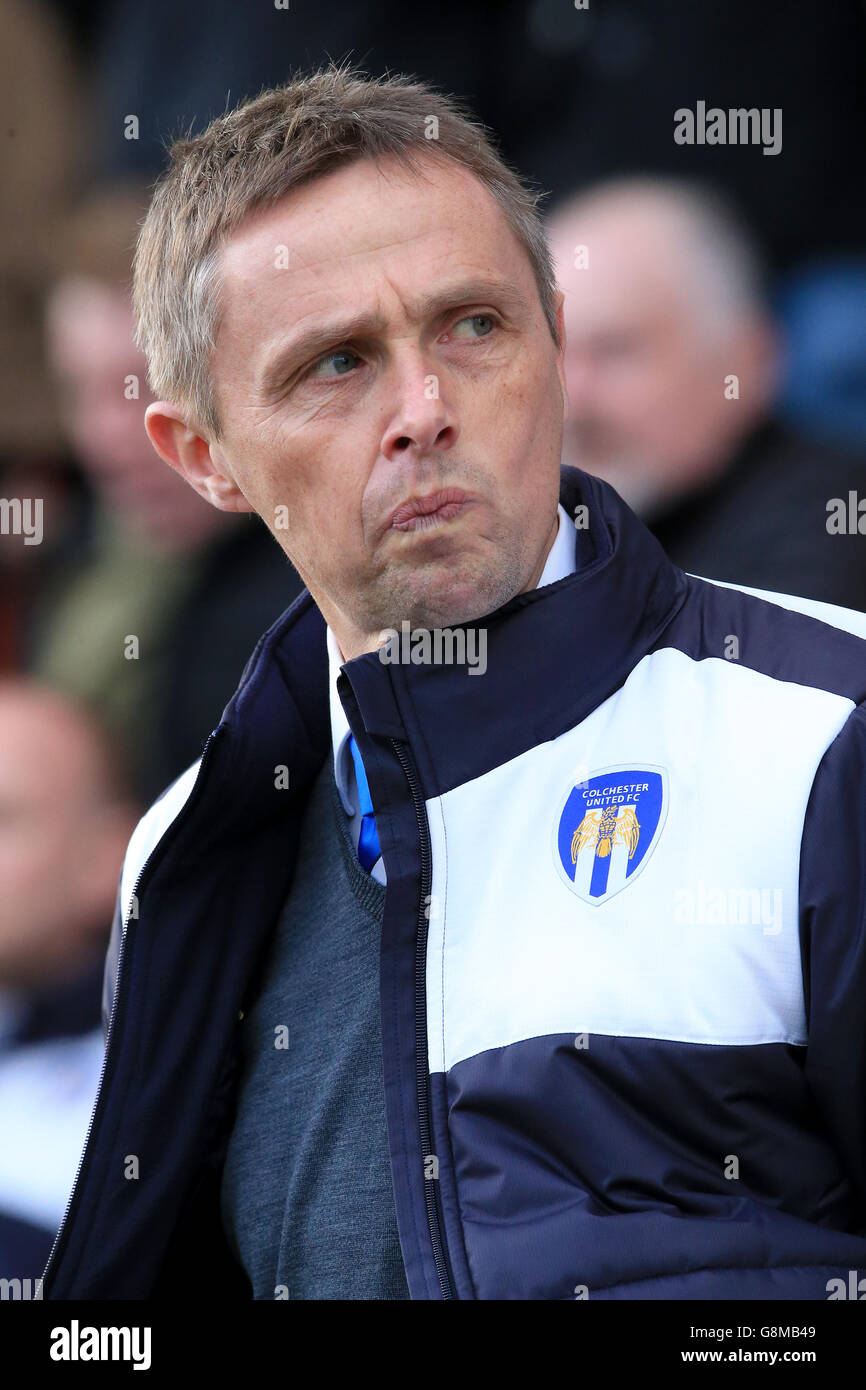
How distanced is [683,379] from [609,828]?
1234mm

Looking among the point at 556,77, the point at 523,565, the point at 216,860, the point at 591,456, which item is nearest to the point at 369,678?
the point at 523,565

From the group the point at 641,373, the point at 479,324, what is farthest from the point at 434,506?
the point at 641,373

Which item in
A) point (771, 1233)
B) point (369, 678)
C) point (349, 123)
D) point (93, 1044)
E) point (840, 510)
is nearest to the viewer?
point (771, 1233)

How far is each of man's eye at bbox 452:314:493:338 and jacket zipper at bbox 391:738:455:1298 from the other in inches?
14.4

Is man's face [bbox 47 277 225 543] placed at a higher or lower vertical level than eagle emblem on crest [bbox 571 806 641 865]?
higher

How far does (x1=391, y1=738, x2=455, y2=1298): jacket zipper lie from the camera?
106cm

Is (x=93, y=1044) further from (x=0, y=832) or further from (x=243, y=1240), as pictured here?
(x=243, y=1240)

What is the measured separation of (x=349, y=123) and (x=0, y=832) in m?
1.45

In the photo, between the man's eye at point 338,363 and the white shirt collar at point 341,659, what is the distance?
0.73 ft

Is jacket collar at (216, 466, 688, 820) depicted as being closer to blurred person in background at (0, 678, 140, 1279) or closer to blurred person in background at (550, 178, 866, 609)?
blurred person in background at (550, 178, 866, 609)

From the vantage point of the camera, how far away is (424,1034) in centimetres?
110

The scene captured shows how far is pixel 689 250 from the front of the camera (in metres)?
2.22

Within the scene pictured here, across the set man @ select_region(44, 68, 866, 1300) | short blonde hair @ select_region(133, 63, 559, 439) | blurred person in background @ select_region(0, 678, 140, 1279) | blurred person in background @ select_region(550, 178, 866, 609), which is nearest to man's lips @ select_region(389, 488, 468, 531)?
man @ select_region(44, 68, 866, 1300)

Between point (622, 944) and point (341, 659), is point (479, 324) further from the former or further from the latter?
point (622, 944)
